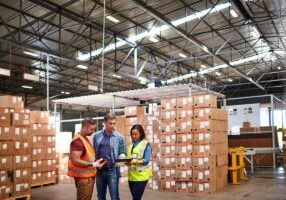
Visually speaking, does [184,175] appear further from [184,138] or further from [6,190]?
[6,190]

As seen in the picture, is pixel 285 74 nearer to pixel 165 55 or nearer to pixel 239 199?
pixel 165 55

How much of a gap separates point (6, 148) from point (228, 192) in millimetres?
5901

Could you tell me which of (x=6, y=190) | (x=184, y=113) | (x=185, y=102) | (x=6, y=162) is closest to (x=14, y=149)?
(x=6, y=162)

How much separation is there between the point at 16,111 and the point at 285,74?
24.7 meters

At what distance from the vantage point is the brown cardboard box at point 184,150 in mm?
9578

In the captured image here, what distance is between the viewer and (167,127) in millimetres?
9961

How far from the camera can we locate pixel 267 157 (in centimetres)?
1593

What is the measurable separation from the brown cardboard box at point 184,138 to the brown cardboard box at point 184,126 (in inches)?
4.3

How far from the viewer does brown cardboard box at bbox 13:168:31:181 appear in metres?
9.04

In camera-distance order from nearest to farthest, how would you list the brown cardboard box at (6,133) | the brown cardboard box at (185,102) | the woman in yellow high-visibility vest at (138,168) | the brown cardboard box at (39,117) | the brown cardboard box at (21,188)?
1. the woman in yellow high-visibility vest at (138,168)
2. the brown cardboard box at (6,133)
3. the brown cardboard box at (21,188)
4. the brown cardboard box at (185,102)
5. the brown cardboard box at (39,117)

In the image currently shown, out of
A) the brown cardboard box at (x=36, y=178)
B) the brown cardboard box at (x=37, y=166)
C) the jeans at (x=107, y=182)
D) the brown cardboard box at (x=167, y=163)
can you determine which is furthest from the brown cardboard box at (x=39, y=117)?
the jeans at (x=107, y=182)

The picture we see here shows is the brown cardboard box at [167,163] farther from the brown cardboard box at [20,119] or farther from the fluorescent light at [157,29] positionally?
the fluorescent light at [157,29]

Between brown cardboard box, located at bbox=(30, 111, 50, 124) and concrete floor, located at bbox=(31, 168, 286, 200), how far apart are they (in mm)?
2188

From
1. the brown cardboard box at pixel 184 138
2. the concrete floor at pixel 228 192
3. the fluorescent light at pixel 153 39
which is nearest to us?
the concrete floor at pixel 228 192
